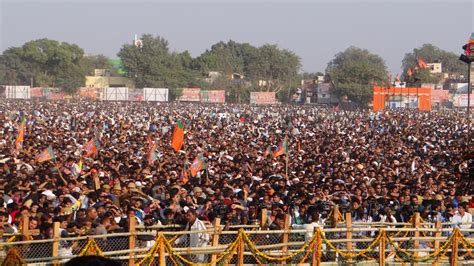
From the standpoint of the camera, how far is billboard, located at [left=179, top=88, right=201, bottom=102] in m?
101

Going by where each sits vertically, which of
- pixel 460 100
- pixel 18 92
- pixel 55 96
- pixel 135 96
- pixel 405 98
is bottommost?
pixel 55 96

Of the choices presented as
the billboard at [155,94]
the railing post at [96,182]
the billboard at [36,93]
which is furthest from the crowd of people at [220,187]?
the billboard at [36,93]

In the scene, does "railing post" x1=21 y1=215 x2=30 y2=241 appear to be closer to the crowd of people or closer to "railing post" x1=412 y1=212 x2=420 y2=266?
the crowd of people

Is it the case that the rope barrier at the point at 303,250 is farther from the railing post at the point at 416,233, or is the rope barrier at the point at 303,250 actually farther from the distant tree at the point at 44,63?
the distant tree at the point at 44,63

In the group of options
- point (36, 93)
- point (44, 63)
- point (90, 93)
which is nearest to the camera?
point (36, 93)

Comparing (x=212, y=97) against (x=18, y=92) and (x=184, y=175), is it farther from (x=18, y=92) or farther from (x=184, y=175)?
(x=184, y=175)

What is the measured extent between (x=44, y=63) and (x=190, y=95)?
2041 centimetres

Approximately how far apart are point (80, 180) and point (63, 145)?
11866 millimetres

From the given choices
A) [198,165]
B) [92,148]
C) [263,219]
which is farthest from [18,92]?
[263,219]

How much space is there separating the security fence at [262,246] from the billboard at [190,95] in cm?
8672

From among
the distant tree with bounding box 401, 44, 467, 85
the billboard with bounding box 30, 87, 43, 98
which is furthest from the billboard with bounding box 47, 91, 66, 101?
the distant tree with bounding box 401, 44, 467, 85

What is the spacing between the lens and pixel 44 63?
371ft

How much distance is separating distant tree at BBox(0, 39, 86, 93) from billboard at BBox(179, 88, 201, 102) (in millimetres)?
12329


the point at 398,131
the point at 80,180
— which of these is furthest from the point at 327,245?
the point at 398,131
